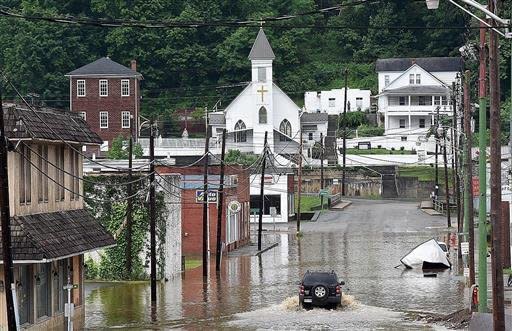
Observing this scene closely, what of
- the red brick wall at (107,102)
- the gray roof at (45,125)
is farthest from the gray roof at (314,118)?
the gray roof at (45,125)

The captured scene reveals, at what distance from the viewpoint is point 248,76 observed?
5551 inches

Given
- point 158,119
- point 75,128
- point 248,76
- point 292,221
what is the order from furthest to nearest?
point 248,76 < point 158,119 < point 292,221 < point 75,128

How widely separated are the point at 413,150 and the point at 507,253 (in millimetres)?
65396

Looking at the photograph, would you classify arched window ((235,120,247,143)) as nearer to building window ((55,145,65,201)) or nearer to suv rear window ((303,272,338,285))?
suv rear window ((303,272,338,285))

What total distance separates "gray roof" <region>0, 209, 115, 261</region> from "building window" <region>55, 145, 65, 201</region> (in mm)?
533

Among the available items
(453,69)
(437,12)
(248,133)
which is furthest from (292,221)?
(437,12)

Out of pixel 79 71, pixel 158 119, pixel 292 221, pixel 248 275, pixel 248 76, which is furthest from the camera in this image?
pixel 248 76

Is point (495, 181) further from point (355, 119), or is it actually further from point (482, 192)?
point (355, 119)

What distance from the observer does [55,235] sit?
116 feet

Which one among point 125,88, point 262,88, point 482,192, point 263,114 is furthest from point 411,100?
point 482,192

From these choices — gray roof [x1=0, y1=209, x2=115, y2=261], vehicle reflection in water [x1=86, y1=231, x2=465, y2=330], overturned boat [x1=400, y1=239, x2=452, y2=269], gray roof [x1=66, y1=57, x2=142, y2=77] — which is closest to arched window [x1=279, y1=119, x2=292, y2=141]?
gray roof [x1=66, y1=57, x2=142, y2=77]

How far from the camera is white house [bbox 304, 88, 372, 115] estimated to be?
132 metres

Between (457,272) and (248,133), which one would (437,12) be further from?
(457,272)

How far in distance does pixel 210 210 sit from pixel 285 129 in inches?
2105
